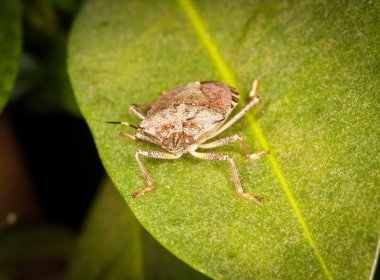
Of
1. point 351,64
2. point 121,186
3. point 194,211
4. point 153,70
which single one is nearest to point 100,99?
point 153,70

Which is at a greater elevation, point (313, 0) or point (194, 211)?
point (313, 0)

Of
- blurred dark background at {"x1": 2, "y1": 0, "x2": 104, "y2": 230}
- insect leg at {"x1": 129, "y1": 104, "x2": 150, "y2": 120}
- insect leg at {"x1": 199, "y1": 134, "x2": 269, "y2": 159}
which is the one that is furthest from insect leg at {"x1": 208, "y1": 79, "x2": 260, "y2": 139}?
blurred dark background at {"x1": 2, "y1": 0, "x2": 104, "y2": 230}

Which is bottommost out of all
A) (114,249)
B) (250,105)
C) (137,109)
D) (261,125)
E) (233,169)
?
(114,249)

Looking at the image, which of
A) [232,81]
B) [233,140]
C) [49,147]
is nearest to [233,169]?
[233,140]

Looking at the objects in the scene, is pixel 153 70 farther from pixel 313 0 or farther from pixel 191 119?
pixel 313 0

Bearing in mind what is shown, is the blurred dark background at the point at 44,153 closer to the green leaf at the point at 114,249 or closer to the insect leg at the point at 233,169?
the green leaf at the point at 114,249

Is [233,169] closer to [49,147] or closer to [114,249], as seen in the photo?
[114,249]

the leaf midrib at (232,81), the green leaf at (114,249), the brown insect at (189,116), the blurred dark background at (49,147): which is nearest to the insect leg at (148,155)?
the brown insect at (189,116)

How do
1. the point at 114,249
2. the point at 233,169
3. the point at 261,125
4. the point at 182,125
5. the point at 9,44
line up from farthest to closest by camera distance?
the point at 114,249, the point at 9,44, the point at 182,125, the point at 261,125, the point at 233,169
